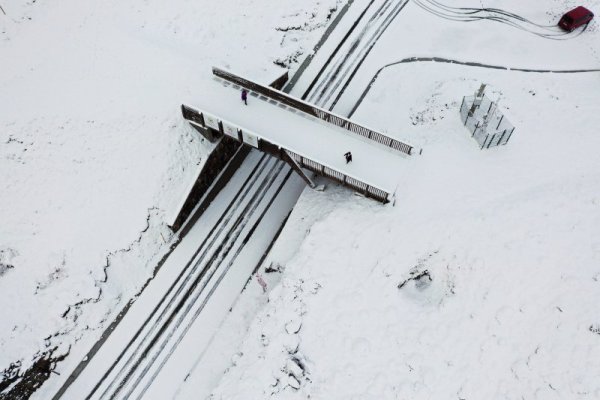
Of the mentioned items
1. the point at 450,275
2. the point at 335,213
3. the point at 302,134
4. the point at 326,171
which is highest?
the point at 302,134

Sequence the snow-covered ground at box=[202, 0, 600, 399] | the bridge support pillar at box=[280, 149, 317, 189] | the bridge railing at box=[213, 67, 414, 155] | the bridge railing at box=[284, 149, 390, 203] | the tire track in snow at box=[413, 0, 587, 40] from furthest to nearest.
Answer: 1. the tire track in snow at box=[413, 0, 587, 40]
2. the bridge railing at box=[213, 67, 414, 155]
3. the bridge support pillar at box=[280, 149, 317, 189]
4. the bridge railing at box=[284, 149, 390, 203]
5. the snow-covered ground at box=[202, 0, 600, 399]

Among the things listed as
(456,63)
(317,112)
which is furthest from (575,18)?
(317,112)

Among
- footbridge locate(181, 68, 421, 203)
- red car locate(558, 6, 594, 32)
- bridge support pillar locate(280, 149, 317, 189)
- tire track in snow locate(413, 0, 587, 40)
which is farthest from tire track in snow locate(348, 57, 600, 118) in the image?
bridge support pillar locate(280, 149, 317, 189)

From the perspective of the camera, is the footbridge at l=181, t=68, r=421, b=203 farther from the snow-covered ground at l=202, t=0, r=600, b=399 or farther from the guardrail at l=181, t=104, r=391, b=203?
the snow-covered ground at l=202, t=0, r=600, b=399

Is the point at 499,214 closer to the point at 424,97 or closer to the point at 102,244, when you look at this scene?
the point at 424,97

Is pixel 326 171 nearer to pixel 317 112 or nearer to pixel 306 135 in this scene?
pixel 306 135

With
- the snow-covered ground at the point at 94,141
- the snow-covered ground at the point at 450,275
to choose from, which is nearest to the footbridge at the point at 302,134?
the snow-covered ground at the point at 450,275
